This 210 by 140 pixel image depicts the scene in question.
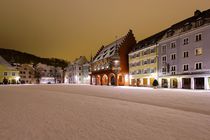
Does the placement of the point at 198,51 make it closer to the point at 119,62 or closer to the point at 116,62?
the point at 119,62

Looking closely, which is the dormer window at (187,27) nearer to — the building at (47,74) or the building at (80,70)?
the building at (80,70)

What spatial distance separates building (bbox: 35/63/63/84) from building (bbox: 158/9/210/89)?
319 feet

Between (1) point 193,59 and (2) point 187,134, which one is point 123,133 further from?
(1) point 193,59

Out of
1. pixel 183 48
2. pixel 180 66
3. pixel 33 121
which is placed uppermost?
pixel 183 48

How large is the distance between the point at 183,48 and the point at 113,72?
29.4 meters

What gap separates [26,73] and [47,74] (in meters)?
19.0

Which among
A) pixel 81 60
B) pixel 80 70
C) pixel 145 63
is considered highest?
pixel 81 60

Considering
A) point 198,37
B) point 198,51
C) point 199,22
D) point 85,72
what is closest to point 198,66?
point 198,51

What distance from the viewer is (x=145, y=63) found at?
59750mm

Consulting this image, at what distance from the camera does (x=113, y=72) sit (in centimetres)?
7031

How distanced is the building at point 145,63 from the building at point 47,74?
79.3m

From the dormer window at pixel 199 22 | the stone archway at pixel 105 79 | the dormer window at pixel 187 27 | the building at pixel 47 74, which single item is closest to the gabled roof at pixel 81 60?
the building at pixel 47 74

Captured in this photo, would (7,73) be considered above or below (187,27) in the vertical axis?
below

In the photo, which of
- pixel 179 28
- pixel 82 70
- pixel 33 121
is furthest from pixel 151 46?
pixel 82 70
